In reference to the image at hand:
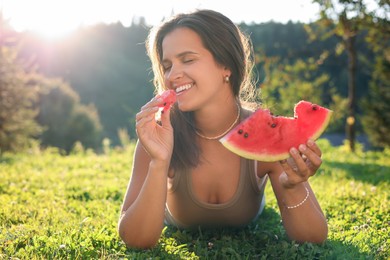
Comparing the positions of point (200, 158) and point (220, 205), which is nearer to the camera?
point (220, 205)

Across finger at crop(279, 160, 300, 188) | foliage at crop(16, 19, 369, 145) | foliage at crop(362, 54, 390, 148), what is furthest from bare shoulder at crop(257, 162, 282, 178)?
foliage at crop(16, 19, 369, 145)

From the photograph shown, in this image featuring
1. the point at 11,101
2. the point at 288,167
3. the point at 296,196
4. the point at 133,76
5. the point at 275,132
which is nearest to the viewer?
the point at 288,167

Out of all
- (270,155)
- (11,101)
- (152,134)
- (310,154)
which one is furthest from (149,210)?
(11,101)

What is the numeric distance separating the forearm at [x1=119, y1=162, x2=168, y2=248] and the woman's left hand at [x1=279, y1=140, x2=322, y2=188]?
793 millimetres

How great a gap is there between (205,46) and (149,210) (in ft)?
4.01

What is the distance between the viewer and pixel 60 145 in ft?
101

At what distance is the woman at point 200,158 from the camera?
112 inches

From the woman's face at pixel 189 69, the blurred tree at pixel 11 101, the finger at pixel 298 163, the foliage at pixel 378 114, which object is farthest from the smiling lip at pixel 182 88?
the foliage at pixel 378 114

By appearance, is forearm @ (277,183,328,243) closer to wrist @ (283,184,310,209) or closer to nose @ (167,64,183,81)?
wrist @ (283,184,310,209)

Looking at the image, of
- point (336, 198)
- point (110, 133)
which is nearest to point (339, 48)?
point (336, 198)

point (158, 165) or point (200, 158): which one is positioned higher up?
point (158, 165)

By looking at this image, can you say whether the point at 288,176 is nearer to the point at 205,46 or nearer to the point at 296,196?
the point at 296,196

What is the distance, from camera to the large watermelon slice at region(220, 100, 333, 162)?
2.64 meters

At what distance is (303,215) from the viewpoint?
2904mm
